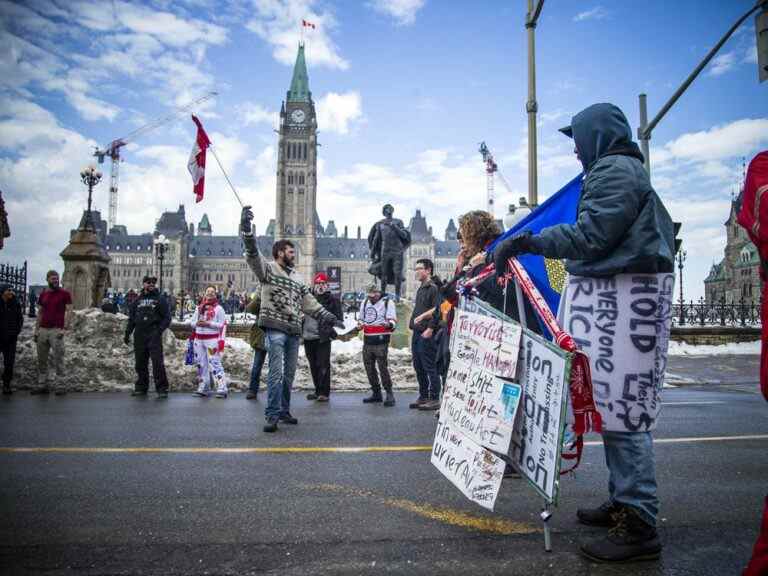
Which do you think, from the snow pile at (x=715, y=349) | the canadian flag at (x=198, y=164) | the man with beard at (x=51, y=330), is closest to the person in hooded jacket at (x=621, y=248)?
the man with beard at (x=51, y=330)

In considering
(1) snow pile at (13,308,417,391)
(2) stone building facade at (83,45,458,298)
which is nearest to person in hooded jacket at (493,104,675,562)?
(1) snow pile at (13,308,417,391)

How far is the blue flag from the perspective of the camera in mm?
3947

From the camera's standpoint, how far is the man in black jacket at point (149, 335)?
9.48 metres

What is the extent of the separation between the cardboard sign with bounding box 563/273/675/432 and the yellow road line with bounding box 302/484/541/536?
0.82 m

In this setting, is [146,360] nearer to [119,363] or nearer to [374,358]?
[119,363]

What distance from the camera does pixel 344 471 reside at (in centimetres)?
425

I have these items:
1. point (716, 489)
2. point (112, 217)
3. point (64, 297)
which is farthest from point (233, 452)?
point (112, 217)

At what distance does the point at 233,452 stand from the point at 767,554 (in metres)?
4.23

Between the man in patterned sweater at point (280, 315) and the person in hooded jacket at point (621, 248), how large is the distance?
3852 millimetres

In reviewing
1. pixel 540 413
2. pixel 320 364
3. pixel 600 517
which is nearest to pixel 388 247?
pixel 320 364

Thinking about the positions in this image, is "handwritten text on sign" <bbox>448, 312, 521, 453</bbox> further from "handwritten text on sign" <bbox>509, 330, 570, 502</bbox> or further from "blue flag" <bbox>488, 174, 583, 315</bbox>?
"blue flag" <bbox>488, 174, 583, 315</bbox>

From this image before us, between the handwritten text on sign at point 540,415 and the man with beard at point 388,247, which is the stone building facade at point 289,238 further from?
the handwritten text on sign at point 540,415

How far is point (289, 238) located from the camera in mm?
131125

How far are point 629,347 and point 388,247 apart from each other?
11.1 metres
